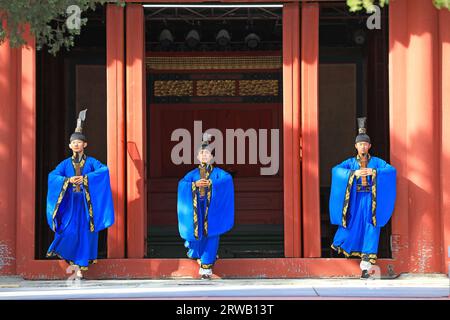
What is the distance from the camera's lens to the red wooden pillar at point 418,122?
31.4 feet

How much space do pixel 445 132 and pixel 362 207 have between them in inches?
56.0

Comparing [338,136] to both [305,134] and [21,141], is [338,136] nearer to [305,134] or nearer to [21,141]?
[305,134]

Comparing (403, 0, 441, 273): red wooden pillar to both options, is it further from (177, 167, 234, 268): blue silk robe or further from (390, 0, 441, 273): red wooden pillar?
(177, 167, 234, 268): blue silk robe

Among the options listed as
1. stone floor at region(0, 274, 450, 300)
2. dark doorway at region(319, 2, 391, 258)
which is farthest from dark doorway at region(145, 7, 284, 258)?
stone floor at region(0, 274, 450, 300)

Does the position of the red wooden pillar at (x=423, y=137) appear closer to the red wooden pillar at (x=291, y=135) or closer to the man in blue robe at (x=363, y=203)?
the man in blue robe at (x=363, y=203)

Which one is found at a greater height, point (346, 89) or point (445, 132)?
point (346, 89)

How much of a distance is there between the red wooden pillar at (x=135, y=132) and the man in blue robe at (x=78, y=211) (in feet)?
1.38

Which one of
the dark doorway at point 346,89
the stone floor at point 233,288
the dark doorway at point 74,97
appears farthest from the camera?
the dark doorway at point 346,89

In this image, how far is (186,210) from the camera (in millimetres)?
9398

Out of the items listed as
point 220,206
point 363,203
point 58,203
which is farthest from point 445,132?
point 58,203

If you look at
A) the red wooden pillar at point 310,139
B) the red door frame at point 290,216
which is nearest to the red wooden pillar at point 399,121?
the red door frame at point 290,216

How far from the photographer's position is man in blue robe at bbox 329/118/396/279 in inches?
368

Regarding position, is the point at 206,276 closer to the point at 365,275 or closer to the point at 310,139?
the point at 365,275

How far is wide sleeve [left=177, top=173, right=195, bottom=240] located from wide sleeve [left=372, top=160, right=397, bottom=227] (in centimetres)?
222
